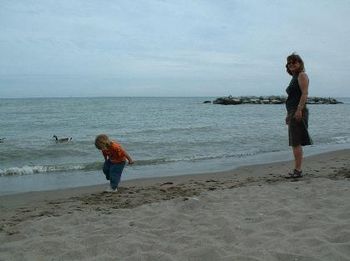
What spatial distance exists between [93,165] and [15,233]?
19.4 ft

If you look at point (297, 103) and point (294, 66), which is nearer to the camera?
point (294, 66)

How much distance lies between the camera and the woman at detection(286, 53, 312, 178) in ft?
21.5

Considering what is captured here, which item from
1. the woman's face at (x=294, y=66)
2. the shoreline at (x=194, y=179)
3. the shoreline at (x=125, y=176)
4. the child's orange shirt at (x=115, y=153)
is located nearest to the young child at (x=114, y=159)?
the child's orange shirt at (x=115, y=153)

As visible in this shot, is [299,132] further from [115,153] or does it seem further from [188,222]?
[188,222]

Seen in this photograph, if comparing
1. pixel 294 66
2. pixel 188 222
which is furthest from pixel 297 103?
pixel 188 222

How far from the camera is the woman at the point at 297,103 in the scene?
655 cm

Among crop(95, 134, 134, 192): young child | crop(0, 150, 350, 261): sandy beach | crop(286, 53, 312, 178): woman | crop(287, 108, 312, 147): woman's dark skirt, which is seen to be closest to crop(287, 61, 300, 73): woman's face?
crop(286, 53, 312, 178): woman

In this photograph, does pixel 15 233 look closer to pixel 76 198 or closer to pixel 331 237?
pixel 76 198

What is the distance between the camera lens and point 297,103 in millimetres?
6770

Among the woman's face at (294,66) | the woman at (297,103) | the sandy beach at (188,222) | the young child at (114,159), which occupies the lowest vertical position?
the sandy beach at (188,222)

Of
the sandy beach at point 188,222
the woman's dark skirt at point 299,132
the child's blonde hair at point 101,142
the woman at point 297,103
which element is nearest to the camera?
the sandy beach at point 188,222

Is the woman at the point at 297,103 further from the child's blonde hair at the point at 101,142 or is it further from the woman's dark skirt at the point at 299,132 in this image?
the child's blonde hair at the point at 101,142

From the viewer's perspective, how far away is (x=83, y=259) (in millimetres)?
3525

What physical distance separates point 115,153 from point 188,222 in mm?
2494
